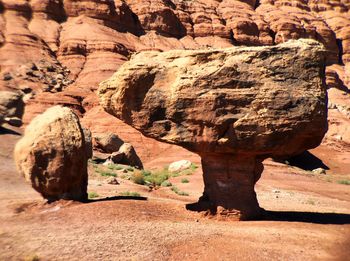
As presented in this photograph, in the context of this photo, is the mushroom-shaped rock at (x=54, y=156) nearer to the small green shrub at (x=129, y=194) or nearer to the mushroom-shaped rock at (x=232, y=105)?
the mushroom-shaped rock at (x=232, y=105)

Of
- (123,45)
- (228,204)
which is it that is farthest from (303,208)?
(123,45)

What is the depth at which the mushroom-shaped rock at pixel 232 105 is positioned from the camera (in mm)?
10484

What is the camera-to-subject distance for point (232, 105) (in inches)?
420

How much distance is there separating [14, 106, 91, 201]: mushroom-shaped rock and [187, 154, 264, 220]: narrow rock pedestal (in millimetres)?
3808

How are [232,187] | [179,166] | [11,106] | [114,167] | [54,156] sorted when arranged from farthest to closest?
1. [11,106]
2. [179,166]
3. [114,167]
4. [232,187]
5. [54,156]

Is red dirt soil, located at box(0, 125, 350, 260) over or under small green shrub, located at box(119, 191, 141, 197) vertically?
over

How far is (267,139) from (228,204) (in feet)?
7.18

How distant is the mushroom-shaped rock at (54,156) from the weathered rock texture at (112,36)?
76.6 feet

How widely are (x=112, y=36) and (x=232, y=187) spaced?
5057 centimetres

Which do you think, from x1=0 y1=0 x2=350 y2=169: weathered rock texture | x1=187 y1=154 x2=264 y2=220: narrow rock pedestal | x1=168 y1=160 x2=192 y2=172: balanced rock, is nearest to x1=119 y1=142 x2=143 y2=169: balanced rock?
x1=168 y1=160 x2=192 y2=172: balanced rock

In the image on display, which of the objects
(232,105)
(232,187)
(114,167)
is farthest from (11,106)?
(232,105)

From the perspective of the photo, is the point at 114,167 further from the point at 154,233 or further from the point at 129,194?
the point at 154,233

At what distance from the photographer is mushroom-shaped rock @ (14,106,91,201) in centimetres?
1115

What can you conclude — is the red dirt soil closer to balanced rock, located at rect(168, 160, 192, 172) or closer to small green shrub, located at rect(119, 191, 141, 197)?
small green shrub, located at rect(119, 191, 141, 197)
